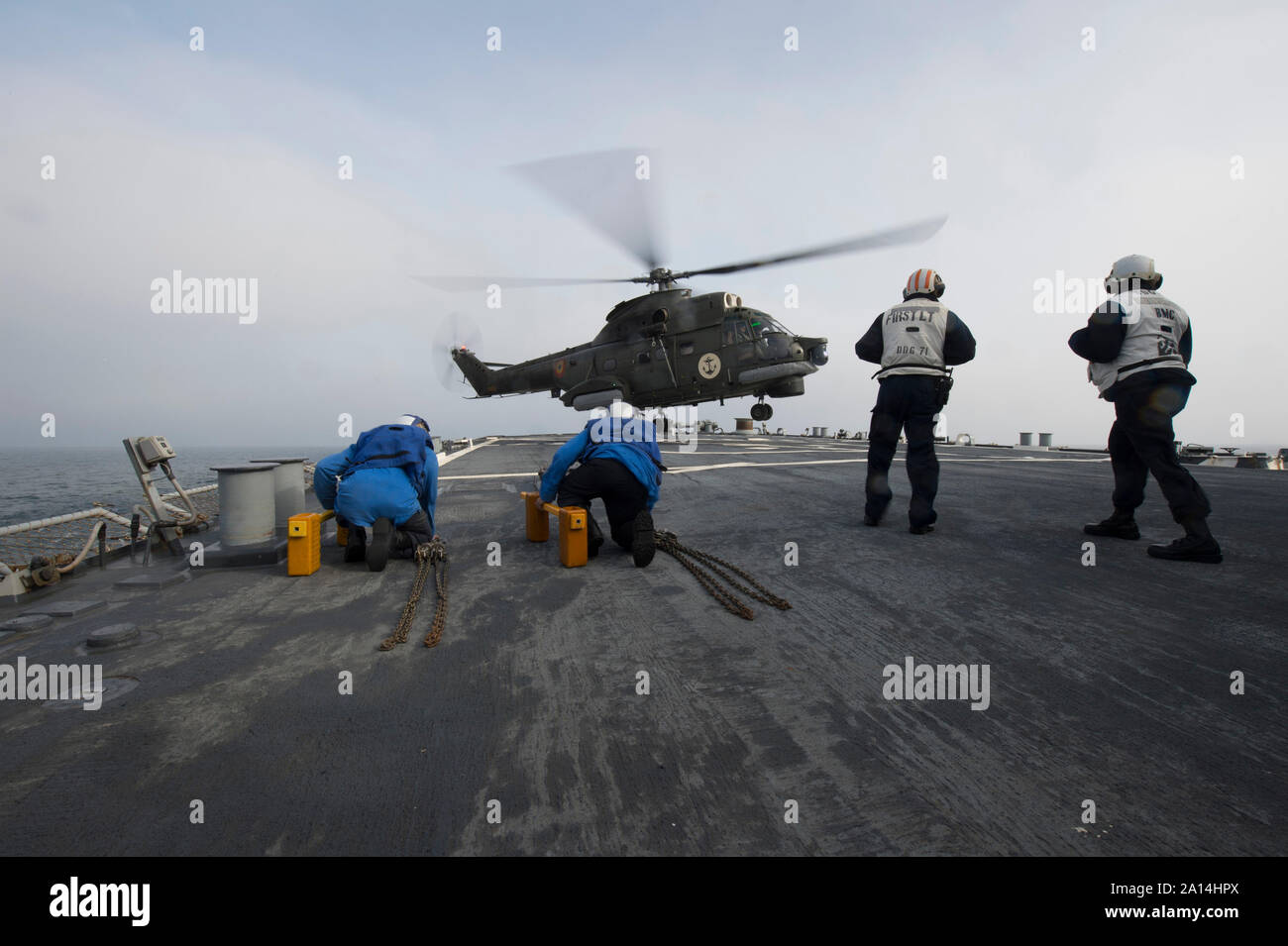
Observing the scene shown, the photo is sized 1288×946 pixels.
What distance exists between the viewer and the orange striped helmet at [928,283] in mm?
5062

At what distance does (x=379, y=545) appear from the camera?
416 cm

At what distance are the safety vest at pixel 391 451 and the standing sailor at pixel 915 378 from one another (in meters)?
3.96

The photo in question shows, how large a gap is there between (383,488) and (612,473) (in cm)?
180

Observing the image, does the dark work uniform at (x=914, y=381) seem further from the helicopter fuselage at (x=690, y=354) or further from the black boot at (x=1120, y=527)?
the helicopter fuselage at (x=690, y=354)

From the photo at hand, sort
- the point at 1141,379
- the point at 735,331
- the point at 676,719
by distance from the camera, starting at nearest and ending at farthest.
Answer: the point at 676,719 → the point at 1141,379 → the point at 735,331

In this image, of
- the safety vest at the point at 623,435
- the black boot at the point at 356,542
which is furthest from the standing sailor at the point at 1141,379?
the black boot at the point at 356,542

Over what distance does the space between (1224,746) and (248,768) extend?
3112mm

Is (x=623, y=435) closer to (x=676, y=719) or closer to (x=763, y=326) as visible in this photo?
(x=676, y=719)

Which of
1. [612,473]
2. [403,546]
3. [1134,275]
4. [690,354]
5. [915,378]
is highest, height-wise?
[690,354]

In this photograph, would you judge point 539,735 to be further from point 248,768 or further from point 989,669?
point 989,669

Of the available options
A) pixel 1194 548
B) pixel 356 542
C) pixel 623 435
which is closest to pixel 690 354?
pixel 623 435
